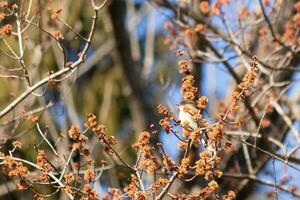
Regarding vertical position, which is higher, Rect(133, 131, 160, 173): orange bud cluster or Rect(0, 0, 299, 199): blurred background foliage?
Rect(0, 0, 299, 199): blurred background foliage

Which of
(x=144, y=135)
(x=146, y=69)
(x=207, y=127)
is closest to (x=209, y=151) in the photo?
(x=207, y=127)

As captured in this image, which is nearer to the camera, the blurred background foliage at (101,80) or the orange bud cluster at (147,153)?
the orange bud cluster at (147,153)

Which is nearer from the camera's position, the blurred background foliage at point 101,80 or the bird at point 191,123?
the bird at point 191,123

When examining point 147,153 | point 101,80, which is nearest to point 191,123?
point 147,153

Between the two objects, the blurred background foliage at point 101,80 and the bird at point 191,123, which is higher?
the blurred background foliage at point 101,80

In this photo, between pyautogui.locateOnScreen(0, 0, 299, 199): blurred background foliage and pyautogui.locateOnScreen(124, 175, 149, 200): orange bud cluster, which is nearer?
pyautogui.locateOnScreen(124, 175, 149, 200): orange bud cluster

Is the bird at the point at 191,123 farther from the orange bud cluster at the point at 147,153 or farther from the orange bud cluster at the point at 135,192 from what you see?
the orange bud cluster at the point at 135,192

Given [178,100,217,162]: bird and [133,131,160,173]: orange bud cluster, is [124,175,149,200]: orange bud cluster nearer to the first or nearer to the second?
[133,131,160,173]: orange bud cluster

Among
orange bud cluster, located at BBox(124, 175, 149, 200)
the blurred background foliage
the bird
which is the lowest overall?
orange bud cluster, located at BBox(124, 175, 149, 200)

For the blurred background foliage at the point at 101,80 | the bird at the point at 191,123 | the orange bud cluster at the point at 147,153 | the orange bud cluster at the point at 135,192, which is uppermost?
the blurred background foliage at the point at 101,80

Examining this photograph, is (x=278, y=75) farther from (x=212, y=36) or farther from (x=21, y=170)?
(x=21, y=170)

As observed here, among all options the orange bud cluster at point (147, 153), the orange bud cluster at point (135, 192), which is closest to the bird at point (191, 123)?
the orange bud cluster at point (147, 153)

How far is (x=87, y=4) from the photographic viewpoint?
12.2m

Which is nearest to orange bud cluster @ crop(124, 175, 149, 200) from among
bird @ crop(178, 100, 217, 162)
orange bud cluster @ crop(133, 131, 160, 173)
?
orange bud cluster @ crop(133, 131, 160, 173)
